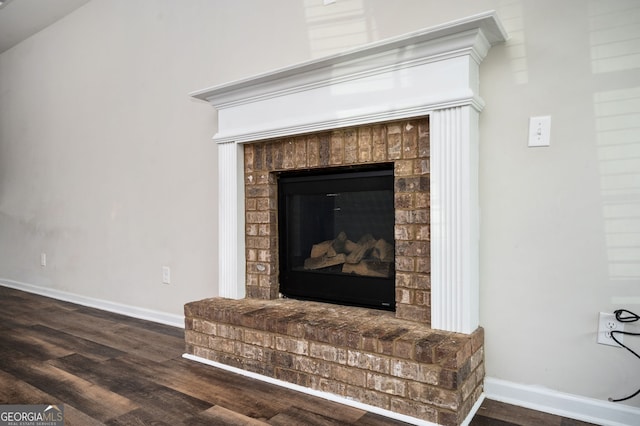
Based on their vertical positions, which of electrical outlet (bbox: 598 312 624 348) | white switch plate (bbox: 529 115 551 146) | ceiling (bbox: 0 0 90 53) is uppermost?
ceiling (bbox: 0 0 90 53)

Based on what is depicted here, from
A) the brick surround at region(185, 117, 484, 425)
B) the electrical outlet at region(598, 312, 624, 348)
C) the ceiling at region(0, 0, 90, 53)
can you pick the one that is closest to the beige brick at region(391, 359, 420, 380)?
the brick surround at region(185, 117, 484, 425)

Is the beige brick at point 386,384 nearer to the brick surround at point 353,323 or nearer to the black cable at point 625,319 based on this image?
the brick surround at point 353,323

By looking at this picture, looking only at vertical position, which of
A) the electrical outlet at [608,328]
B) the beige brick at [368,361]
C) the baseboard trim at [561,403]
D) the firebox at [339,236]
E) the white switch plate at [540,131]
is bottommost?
the baseboard trim at [561,403]

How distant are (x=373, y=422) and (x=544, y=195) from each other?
3.55ft

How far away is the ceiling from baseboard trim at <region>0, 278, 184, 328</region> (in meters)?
2.48

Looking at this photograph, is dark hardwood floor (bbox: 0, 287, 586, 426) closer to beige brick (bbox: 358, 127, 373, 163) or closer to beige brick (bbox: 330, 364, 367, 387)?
beige brick (bbox: 330, 364, 367, 387)

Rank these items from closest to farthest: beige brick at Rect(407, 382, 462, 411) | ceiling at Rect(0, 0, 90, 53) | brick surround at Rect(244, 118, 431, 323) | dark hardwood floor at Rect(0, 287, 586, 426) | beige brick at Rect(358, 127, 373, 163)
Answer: beige brick at Rect(407, 382, 462, 411)
dark hardwood floor at Rect(0, 287, 586, 426)
brick surround at Rect(244, 118, 431, 323)
beige brick at Rect(358, 127, 373, 163)
ceiling at Rect(0, 0, 90, 53)

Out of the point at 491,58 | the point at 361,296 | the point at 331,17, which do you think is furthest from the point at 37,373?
the point at 491,58

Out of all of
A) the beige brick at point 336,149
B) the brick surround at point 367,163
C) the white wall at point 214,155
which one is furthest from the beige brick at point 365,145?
the white wall at point 214,155

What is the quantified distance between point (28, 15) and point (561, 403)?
192 inches

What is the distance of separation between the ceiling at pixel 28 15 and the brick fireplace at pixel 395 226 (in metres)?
2.45

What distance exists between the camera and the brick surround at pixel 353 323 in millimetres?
1649

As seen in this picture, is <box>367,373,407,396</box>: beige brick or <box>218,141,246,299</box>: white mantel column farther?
<box>218,141,246,299</box>: white mantel column

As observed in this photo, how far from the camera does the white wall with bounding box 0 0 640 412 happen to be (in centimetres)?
164
